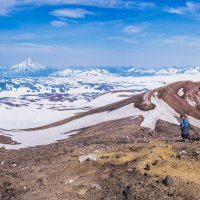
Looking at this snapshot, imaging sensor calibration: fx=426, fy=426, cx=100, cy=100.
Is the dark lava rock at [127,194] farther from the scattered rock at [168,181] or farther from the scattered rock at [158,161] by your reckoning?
the scattered rock at [158,161]

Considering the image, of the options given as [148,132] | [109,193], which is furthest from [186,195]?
[148,132]

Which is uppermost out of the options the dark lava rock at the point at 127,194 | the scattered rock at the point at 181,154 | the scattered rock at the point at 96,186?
the scattered rock at the point at 181,154

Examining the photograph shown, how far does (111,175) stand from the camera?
23609 millimetres

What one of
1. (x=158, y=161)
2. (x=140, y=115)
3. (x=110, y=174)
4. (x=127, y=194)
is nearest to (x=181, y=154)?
(x=158, y=161)

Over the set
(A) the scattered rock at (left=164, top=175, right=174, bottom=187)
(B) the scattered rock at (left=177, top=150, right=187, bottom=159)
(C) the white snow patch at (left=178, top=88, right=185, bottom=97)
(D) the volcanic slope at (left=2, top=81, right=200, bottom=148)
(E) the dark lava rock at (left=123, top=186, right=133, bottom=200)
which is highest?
(B) the scattered rock at (left=177, top=150, right=187, bottom=159)

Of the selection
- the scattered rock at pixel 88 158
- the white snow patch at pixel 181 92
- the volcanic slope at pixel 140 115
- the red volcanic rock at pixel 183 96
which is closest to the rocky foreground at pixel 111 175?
the scattered rock at pixel 88 158

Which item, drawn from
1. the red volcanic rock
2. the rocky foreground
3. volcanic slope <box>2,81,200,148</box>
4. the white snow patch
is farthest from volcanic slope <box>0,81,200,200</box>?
the white snow patch

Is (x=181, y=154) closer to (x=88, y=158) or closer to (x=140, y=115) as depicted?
(x=88, y=158)

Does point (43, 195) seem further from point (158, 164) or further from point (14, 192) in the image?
point (158, 164)

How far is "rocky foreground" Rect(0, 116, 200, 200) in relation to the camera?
68.6 ft

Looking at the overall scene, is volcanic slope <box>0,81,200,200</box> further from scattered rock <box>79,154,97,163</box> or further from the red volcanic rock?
the red volcanic rock

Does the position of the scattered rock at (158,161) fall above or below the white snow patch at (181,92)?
above

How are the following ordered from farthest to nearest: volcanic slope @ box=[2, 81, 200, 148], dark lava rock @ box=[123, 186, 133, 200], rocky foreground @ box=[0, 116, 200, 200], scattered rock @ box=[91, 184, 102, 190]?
1. volcanic slope @ box=[2, 81, 200, 148]
2. scattered rock @ box=[91, 184, 102, 190]
3. rocky foreground @ box=[0, 116, 200, 200]
4. dark lava rock @ box=[123, 186, 133, 200]

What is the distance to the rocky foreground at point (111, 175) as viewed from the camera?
2091cm
